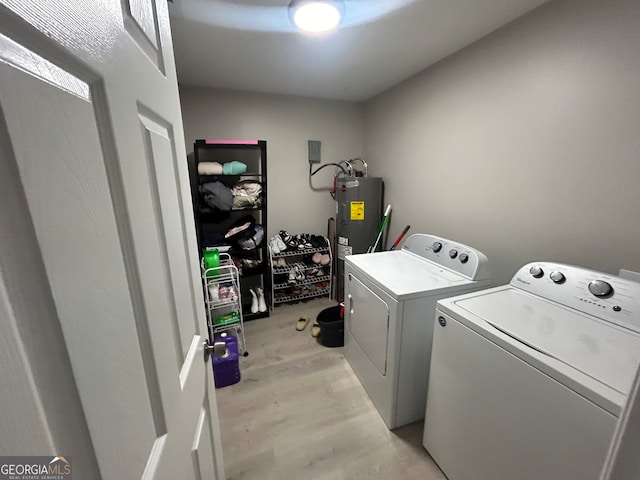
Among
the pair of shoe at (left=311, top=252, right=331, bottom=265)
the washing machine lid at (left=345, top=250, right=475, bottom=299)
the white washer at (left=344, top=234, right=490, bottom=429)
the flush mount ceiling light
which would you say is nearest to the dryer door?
the white washer at (left=344, top=234, right=490, bottom=429)

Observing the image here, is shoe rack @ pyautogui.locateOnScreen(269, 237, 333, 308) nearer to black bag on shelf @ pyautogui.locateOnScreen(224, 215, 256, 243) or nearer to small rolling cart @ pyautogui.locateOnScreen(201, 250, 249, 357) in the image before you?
black bag on shelf @ pyautogui.locateOnScreen(224, 215, 256, 243)

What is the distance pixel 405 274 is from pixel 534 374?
2.82 feet

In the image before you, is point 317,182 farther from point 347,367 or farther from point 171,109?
point 171,109

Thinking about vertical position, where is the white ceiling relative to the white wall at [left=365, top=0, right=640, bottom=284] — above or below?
above

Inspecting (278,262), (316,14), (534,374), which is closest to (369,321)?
(534,374)

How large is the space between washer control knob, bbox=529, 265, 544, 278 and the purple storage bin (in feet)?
6.25

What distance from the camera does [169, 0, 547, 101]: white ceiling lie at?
1.43 meters

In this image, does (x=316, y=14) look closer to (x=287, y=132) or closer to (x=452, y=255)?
(x=287, y=132)

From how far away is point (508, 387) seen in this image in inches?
37.3

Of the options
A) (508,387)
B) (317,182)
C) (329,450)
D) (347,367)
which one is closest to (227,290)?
(347,367)

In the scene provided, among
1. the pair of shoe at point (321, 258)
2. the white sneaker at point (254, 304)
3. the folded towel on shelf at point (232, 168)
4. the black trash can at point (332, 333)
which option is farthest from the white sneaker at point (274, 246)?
the black trash can at point (332, 333)

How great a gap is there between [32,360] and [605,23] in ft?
7.06

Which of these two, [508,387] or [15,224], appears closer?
[15,224]

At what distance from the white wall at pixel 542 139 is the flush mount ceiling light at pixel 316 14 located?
102 centimetres
